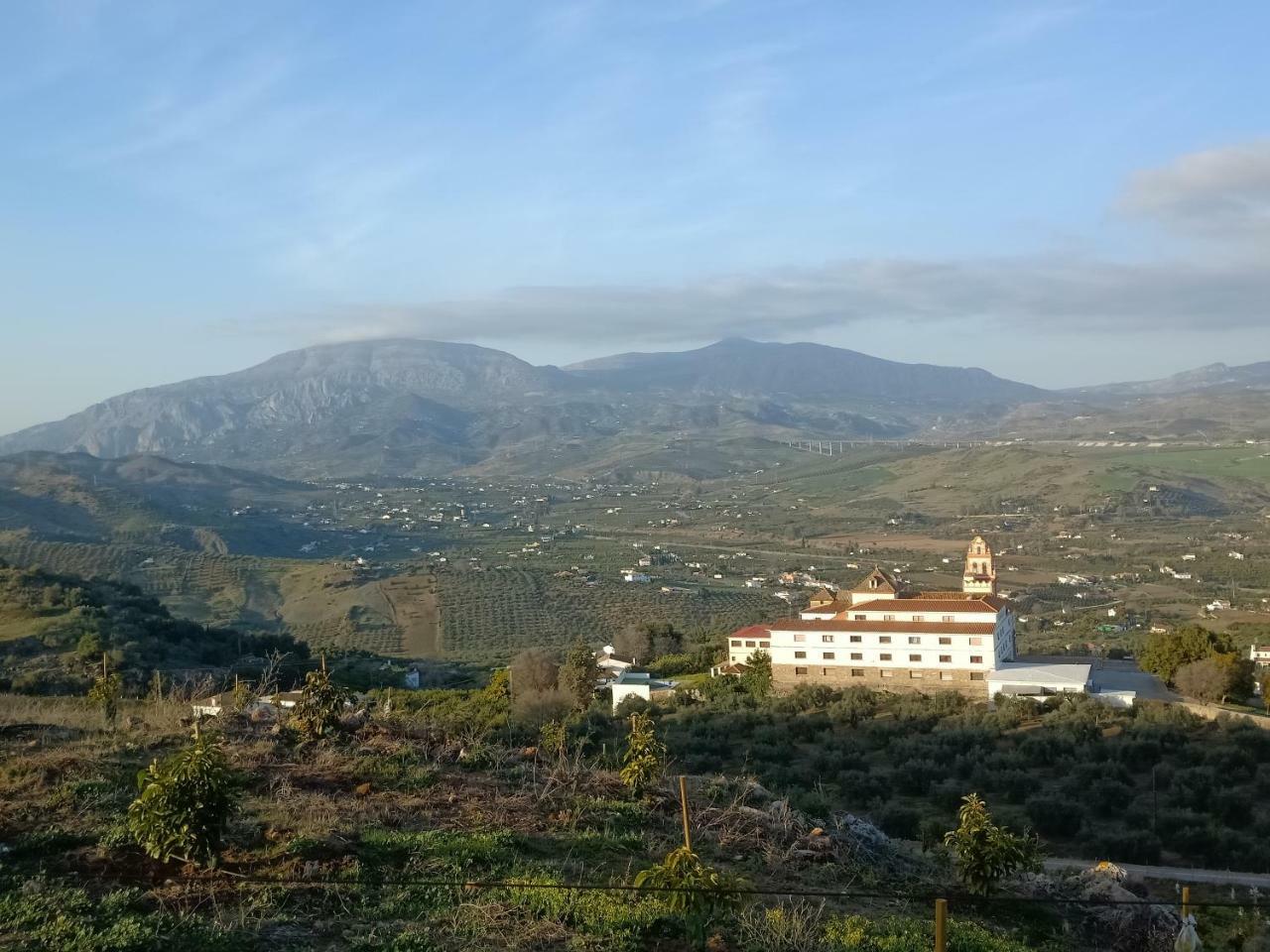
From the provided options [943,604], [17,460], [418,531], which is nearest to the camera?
[943,604]

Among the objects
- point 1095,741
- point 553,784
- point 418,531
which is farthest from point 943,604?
point 418,531

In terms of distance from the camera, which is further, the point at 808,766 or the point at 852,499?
the point at 852,499

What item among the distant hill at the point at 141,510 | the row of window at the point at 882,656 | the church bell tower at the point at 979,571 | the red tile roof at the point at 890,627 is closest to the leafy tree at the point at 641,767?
the red tile roof at the point at 890,627

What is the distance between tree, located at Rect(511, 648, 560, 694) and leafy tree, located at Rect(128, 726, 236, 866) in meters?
24.2

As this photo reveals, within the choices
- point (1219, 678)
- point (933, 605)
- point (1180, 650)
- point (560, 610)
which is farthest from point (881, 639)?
point (560, 610)

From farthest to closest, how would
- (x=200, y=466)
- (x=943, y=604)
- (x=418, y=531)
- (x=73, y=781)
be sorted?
(x=200, y=466) → (x=418, y=531) → (x=943, y=604) → (x=73, y=781)

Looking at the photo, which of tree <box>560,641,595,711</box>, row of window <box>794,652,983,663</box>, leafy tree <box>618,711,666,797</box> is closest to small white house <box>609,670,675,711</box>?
tree <box>560,641,595,711</box>

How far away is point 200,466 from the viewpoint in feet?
592

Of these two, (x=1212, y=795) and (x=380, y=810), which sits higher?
(x=380, y=810)

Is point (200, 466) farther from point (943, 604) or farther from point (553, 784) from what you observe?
point (553, 784)

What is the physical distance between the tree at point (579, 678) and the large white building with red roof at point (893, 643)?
5.45 meters

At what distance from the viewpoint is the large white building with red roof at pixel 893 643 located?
32.3m

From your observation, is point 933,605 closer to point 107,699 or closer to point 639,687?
point 639,687

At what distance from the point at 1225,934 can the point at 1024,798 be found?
9201 millimetres
